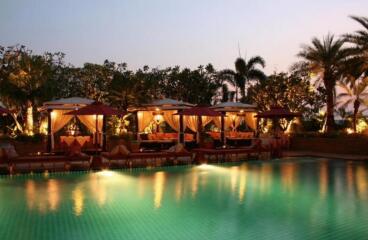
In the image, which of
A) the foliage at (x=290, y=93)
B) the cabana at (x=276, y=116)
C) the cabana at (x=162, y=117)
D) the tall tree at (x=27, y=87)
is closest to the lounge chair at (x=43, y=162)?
the cabana at (x=162, y=117)

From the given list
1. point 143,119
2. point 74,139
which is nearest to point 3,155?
point 74,139

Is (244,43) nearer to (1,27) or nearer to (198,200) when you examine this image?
(1,27)

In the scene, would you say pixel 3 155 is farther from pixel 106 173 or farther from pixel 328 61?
pixel 328 61

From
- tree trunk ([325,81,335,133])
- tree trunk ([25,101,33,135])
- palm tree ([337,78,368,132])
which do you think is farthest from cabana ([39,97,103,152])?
palm tree ([337,78,368,132])

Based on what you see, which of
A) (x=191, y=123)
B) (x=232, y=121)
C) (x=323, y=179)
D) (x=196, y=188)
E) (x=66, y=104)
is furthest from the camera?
(x=232, y=121)

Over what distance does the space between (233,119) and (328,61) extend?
6.16 metres

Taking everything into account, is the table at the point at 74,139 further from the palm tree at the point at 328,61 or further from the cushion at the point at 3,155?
the palm tree at the point at 328,61

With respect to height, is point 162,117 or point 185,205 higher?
point 162,117

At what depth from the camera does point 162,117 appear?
2078 centimetres

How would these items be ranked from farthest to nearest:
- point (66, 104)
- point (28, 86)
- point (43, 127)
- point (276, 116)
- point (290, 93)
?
point (290, 93) < point (28, 86) < point (43, 127) < point (276, 116) < point (66, 104)

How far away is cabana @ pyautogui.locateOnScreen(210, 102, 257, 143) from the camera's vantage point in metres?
21.8

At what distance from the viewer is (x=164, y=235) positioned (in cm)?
602

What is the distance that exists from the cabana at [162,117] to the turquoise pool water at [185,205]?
21.0ft

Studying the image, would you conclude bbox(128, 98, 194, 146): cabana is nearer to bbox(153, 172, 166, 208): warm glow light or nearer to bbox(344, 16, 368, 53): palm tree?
bbox(153, 172, 166, 208): warm glow light
